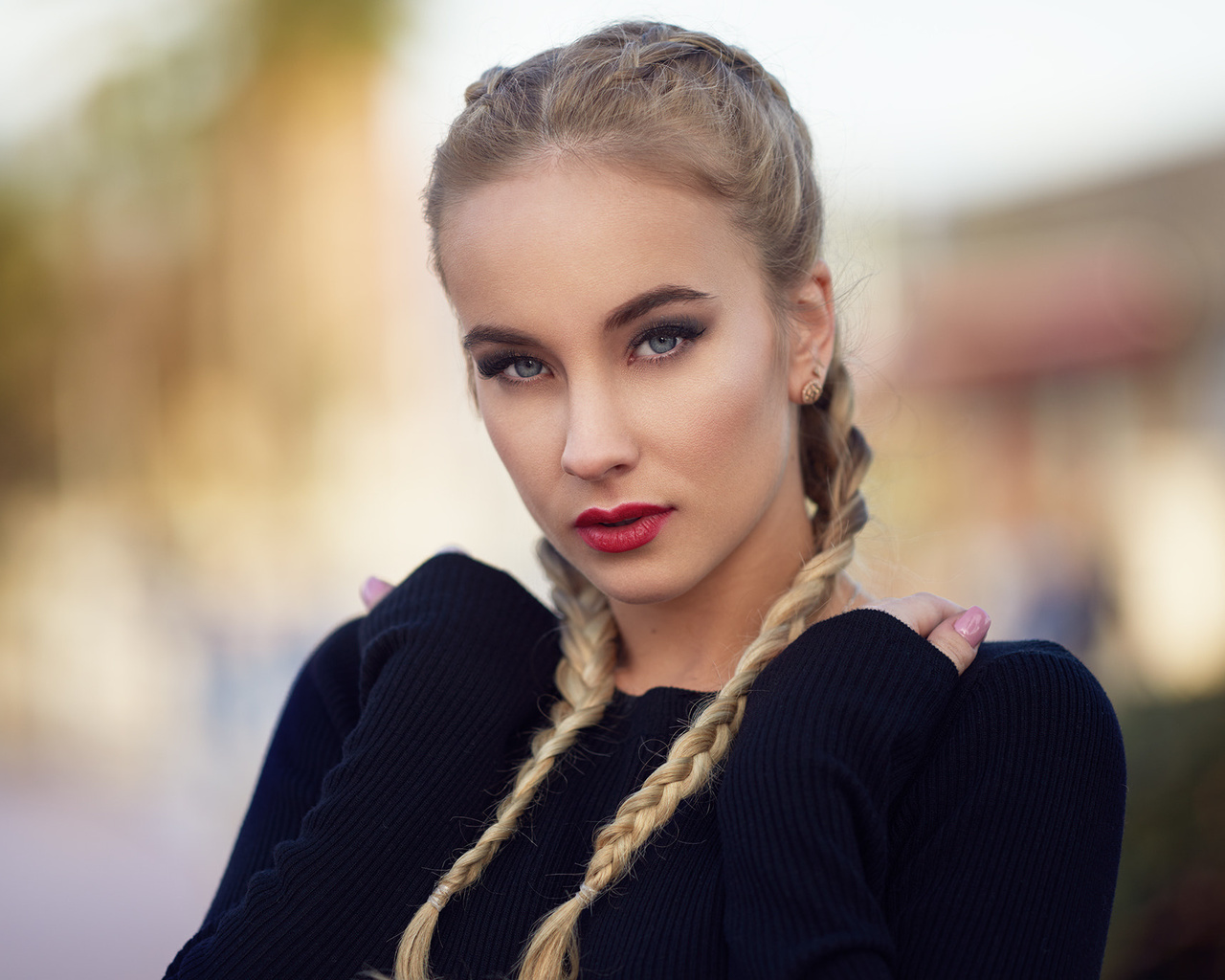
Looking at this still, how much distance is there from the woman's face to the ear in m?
0.09

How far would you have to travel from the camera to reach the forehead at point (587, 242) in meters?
1.75

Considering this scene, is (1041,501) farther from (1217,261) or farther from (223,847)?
(223,847)

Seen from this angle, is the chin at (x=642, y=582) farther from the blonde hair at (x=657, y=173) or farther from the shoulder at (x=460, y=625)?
the shoulder at (x=460, y=625)

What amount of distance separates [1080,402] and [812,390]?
12.5 metres

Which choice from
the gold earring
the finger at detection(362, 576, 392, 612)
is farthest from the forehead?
the finger at detection(362, 576, 392, 612)

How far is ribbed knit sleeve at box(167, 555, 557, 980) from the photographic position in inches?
70.4

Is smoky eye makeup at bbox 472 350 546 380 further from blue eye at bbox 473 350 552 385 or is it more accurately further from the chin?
the chin

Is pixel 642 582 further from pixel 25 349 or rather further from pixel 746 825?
pixel 25 349

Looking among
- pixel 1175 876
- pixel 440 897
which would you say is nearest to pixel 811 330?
pixel 440 897

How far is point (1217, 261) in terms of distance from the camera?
40.4 ft

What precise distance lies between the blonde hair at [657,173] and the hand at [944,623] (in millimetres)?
194

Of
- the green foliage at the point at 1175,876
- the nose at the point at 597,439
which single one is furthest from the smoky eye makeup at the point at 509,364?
the green foliage at the point at 1175,876

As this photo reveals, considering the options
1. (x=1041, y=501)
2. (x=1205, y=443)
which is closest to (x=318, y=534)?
(x=1041, y=501)

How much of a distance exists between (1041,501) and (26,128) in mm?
12272
